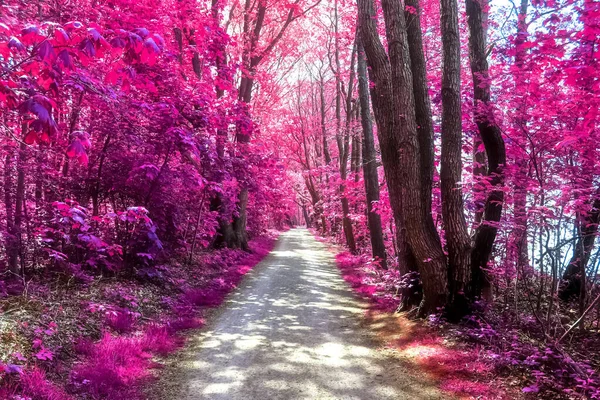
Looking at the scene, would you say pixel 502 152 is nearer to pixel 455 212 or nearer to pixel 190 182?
pixel 455 212

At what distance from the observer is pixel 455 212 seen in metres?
6.09

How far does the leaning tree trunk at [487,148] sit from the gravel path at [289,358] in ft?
6.57

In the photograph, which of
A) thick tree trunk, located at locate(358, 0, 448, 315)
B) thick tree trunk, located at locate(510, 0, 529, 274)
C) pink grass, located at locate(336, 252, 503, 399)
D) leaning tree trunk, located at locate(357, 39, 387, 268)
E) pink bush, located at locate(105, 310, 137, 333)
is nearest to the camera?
pink grass, located at locate(336, 252, 503, 399)

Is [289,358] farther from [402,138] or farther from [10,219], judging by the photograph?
[10,219]

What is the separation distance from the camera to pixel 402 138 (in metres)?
6.35

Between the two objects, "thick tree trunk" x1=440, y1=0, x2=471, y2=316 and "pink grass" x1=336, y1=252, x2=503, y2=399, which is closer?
"pink grass" x1=336, y1=252, x2=503, y2=399

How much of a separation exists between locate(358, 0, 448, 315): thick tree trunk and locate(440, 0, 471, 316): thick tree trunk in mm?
199

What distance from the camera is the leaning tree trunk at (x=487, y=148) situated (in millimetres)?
5852

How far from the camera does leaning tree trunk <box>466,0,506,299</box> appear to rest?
585 cm

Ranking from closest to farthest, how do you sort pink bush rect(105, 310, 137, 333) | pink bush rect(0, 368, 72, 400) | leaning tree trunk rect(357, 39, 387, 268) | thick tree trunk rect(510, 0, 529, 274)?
pink bush rect(0, 368, 72, 400) → thick tree trunk rect(510, 0, 529, 274) → pink bush rect(105, 310, 137, 333) → leaning tree trunk rect(357, 39, 387, 268)

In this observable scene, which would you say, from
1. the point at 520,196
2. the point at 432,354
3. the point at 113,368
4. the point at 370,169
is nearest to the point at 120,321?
the point at 113,368

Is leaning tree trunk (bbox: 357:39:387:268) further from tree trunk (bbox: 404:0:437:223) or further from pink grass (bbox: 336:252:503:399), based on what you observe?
tree trunk (bbox: 404:0:437:223)

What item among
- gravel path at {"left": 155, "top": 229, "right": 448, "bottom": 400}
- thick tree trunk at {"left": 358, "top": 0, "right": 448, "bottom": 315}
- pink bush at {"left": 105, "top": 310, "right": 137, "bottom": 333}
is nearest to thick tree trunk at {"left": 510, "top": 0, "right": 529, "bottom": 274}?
thick tree trunk at {"left": 358, "top": 0, "right": 448, "bottom": 315}

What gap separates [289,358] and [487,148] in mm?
4445
